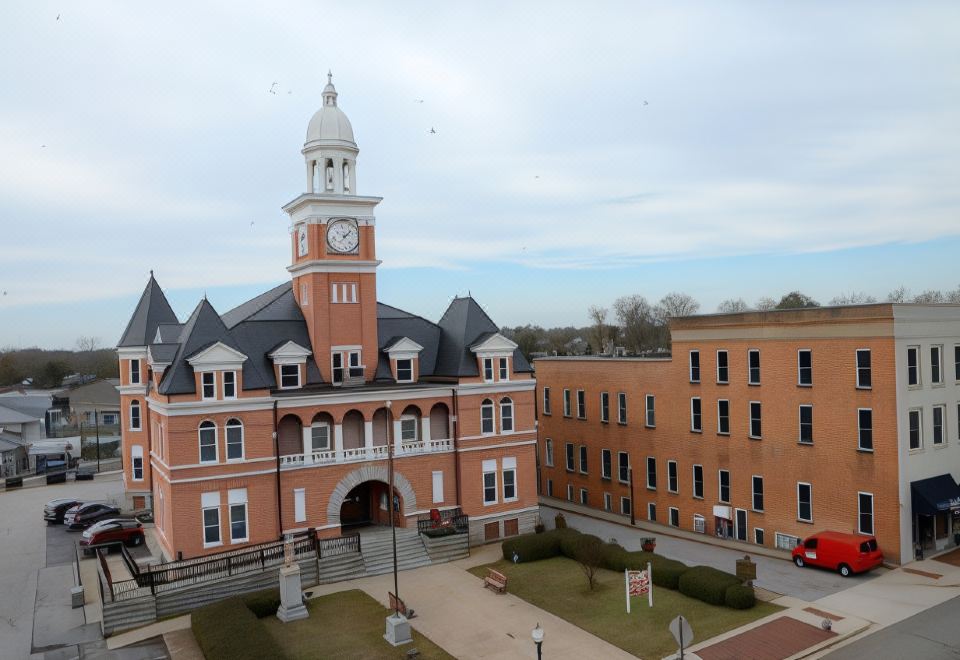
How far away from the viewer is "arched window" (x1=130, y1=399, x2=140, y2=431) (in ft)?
147

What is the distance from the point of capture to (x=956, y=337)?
3347 centimetres

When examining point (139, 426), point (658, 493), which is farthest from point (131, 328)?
point (658, 493)

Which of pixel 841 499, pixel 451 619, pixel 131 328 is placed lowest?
pixel 451 619

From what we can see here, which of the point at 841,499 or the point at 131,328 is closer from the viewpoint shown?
the point at 841,499

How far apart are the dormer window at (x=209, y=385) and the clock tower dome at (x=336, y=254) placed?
20.0 feet

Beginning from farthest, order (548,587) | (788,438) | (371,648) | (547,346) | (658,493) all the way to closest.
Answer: (547,346) < (658,493) < (788,438) < (548,587) < (371,648)

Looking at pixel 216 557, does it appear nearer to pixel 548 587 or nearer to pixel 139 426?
pixel 548 587

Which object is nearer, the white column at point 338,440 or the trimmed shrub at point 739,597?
the trimmed shrub at point 739,597

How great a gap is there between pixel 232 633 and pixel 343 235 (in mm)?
20798

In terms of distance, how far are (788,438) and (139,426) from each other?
38420mm

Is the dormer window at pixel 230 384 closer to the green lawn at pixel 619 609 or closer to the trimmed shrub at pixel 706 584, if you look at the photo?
the green lawn at pixel 619 609

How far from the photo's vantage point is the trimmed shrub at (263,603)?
88.4 feet

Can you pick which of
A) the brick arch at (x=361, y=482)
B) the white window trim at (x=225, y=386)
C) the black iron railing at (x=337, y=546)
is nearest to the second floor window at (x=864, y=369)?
the brick arch at (x=361, y=482)

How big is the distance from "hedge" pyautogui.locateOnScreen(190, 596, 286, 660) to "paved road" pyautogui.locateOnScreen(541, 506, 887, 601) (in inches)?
742
